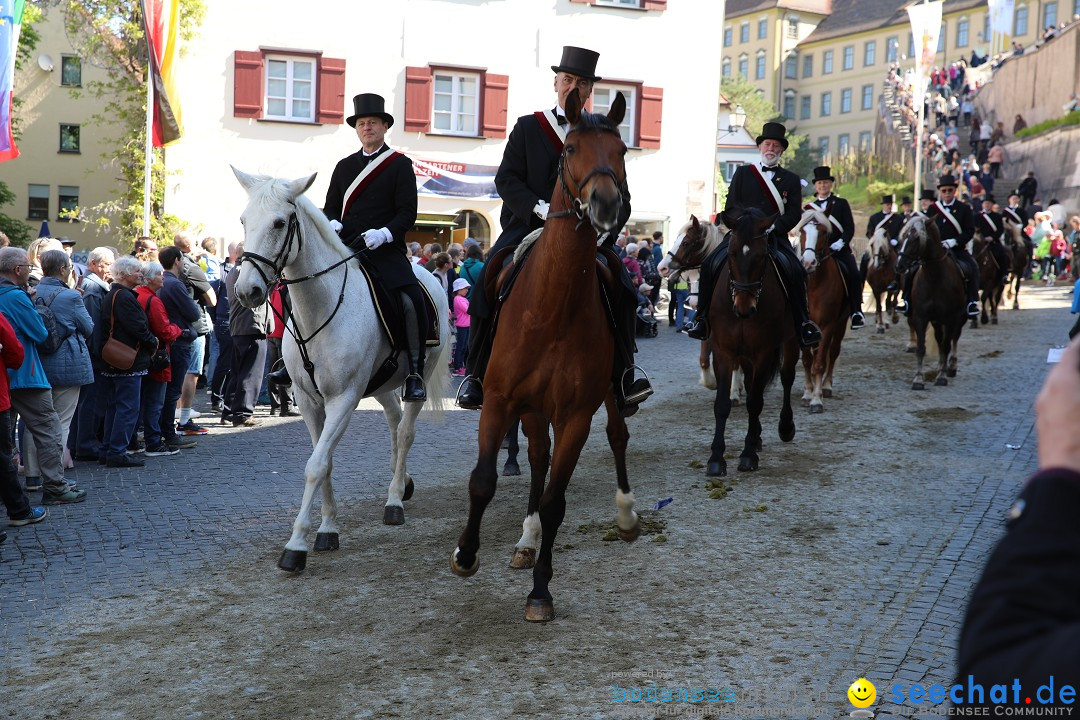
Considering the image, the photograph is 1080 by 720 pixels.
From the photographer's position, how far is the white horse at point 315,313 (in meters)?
6.44

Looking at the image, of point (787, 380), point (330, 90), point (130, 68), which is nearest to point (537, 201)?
point (787, 380)

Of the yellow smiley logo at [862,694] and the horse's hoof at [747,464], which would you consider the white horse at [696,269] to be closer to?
the horse's hoof at [747,464]

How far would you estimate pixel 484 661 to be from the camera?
16.3 feet

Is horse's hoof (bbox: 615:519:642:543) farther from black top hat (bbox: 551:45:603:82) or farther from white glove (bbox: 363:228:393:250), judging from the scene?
black top hat (bbox: 551:45:603:82)

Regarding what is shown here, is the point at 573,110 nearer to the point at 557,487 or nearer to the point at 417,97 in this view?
the point at 557,487

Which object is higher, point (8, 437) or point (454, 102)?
point (454, 102)

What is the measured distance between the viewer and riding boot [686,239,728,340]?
1030cm

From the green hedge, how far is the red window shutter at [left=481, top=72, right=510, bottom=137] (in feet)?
65.6

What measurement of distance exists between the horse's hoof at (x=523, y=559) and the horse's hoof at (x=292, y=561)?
4.31 feet

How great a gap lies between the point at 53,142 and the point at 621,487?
154ft

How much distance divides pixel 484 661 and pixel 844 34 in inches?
3592

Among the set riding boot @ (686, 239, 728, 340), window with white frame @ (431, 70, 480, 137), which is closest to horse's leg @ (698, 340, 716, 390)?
riding boot @ (686, 239, 728, 340)

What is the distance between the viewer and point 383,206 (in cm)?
794

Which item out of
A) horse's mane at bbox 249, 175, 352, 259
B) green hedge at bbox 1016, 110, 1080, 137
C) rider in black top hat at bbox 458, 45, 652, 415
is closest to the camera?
rider in black top hat at bbox 458, 45, 652, 415
